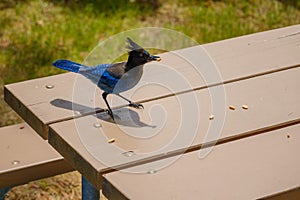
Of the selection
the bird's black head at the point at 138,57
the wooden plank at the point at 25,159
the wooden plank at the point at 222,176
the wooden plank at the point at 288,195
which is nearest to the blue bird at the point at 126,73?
the bird's black head at the point at 138,57

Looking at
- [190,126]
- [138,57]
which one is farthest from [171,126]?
[138,57]

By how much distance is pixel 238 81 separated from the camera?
306 cm

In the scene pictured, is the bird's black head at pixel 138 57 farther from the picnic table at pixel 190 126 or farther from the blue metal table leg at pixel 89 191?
the blue metal table leg at pixel 89 191

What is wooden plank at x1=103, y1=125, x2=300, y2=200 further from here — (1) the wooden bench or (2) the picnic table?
(1) the wooden bench

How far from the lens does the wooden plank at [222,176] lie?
222 centimetres

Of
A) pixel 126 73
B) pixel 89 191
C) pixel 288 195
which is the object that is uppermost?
pixel 126 73

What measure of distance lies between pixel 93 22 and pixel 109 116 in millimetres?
3286

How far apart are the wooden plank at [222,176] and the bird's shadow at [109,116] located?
33cm

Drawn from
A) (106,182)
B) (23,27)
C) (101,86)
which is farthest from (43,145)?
(23,27)

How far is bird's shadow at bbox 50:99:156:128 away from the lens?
271cm

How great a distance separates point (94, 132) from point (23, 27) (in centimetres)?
343

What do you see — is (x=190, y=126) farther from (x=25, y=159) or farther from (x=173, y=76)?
(x=25, y=159)

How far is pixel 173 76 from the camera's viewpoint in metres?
3.11

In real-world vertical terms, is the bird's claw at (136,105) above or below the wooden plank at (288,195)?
above
